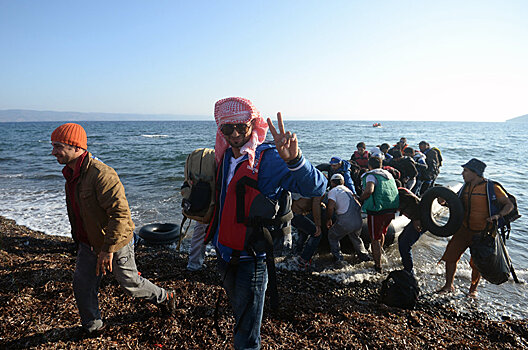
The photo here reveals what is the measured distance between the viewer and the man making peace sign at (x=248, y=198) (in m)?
2.12

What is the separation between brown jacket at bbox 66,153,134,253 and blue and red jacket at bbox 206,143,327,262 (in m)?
1.13

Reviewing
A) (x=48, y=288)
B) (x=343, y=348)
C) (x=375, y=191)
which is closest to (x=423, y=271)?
(x=375, y=191)

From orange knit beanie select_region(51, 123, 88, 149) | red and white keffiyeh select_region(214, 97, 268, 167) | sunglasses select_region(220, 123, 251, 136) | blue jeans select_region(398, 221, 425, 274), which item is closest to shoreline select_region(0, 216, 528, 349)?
blue jeans select_region(398, 221, 425, 274)

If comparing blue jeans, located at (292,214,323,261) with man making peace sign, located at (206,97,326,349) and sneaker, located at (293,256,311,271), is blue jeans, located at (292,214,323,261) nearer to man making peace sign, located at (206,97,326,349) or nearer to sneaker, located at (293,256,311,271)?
sneaker, located at (293,256,311,271)

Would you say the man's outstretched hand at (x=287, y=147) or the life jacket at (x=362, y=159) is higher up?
the man's outstretched hand at (x=287, y=147)

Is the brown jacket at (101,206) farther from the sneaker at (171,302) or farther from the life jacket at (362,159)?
the life jacket at (362,159)

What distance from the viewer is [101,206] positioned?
282 cm

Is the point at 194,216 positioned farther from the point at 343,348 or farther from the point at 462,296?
the point at 462,296

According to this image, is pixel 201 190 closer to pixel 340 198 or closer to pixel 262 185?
pixel 262 185

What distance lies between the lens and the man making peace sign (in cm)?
212

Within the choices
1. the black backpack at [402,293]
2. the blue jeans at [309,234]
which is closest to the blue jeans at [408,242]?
the black backpack at [402,293]

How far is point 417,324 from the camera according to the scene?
4.12 meters

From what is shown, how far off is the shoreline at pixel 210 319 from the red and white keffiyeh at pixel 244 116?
240 cm

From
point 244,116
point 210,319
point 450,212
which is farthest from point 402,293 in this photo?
point 244,116
